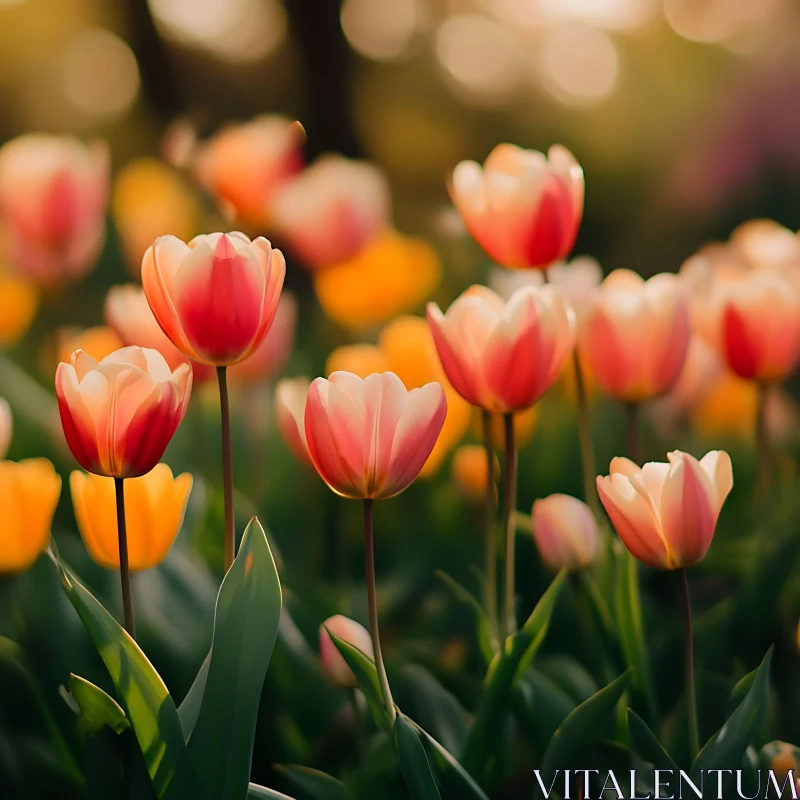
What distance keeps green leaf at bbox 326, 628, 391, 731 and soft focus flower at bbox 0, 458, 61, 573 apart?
0.25 meters

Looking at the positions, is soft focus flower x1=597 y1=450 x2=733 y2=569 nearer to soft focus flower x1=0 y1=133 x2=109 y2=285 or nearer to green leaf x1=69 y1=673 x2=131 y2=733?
green leaf x1=69 y1=673 x2=131 y2=733

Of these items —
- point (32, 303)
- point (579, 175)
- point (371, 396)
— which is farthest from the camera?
point (32, 303)

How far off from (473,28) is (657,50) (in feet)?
2.15

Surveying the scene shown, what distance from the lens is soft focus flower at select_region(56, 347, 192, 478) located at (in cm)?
52

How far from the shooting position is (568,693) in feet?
2.48

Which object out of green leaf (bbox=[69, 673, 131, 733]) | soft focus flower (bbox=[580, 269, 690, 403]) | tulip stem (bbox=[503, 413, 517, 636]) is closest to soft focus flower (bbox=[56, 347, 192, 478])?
green leaf (bbox=[69, 673, 131, 733])

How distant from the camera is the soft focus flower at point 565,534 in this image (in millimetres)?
692

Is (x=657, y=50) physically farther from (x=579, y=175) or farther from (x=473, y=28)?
(x=579, y=175)

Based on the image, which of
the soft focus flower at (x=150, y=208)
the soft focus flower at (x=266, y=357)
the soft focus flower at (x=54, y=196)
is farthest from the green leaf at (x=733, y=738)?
the soft focus flower at (x=150, y=208)

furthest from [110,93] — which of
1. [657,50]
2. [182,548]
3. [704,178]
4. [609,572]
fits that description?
[609,572]

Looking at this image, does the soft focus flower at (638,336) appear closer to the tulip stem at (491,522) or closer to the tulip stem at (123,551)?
the tulip stem at (491,522)

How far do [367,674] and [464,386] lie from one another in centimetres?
19

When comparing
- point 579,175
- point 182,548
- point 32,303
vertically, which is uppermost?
point 579,175

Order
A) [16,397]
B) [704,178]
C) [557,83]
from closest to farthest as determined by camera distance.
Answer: [16,397] < [704,178] < [557,83]
